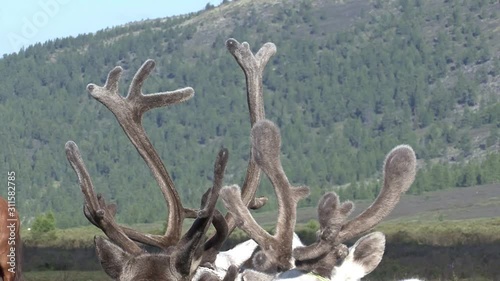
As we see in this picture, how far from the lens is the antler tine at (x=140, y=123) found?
901 cm

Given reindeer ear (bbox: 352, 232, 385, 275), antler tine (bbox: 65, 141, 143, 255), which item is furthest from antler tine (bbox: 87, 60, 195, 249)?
reindeer ear (bbox: 352, 232, 385, 275)

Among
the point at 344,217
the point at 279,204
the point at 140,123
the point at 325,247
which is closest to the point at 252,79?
the point at 140,123

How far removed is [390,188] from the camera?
675 cm

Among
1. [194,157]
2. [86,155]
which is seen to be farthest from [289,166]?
[86,155]

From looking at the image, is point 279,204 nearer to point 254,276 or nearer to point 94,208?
point 254,276

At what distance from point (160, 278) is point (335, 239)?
100 centimetres

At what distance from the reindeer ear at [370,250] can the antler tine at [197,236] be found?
0.82 m

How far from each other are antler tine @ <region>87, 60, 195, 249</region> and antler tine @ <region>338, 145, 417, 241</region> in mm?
2362

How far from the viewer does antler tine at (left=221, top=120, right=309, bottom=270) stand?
21.4 ft

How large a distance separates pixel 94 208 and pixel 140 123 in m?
0.98

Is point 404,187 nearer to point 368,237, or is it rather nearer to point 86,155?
point 368,237

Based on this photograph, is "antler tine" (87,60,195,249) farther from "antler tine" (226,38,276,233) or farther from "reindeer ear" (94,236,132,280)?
"reindeer ear" (94,236,132,280)

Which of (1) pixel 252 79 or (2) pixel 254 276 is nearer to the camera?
(2) pixel 254 276

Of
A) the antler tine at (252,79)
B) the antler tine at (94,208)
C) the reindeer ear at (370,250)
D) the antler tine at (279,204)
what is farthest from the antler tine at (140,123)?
the reindeer ear at (370,250)
